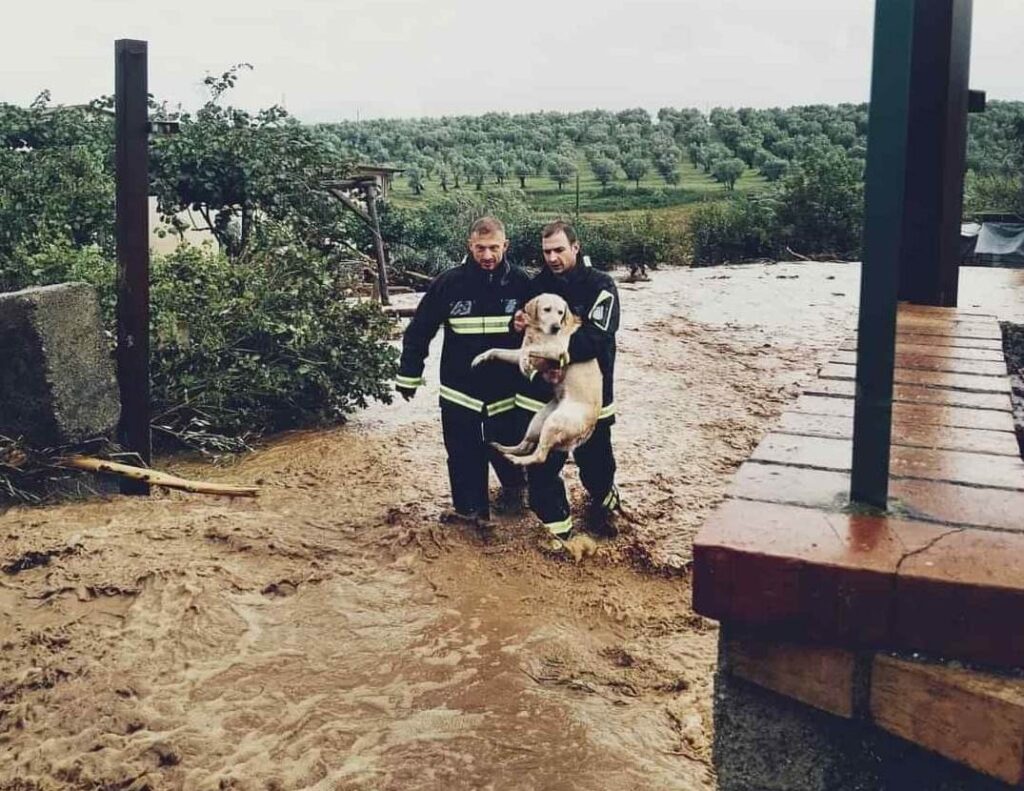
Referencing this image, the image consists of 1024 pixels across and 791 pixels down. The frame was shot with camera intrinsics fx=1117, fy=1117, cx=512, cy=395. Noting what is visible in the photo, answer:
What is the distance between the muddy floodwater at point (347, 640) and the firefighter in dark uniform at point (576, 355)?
0.31 m

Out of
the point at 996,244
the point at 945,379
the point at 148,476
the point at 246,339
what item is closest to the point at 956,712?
the point at 945,379

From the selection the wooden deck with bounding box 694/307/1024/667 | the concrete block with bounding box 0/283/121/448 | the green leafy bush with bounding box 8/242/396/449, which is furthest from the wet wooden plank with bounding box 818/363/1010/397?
the green leafy bush with bounding box 8/242/396/449

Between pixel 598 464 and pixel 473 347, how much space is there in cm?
97

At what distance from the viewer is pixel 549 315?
5625mm

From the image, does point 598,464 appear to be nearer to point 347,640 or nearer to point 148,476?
point 347,640

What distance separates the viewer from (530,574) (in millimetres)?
5867

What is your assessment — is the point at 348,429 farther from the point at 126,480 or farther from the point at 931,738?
the point at 931,738

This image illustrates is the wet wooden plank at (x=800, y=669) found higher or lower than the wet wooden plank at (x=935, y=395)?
lower

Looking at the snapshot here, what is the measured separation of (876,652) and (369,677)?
3450 mm

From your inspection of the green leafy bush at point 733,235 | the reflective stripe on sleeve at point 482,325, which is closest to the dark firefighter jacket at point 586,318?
the reflective stripe on sleeve at point 482,325

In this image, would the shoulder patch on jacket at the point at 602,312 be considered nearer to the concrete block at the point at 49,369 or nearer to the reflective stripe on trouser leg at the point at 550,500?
the reflective stripe on trouser leg at the point at 550,500

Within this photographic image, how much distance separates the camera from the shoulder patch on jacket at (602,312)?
5.73 meters

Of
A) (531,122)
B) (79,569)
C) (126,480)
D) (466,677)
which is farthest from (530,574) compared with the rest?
(531,122)

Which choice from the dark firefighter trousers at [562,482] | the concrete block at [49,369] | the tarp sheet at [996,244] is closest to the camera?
the dark firefighter trousers at [562,482]
